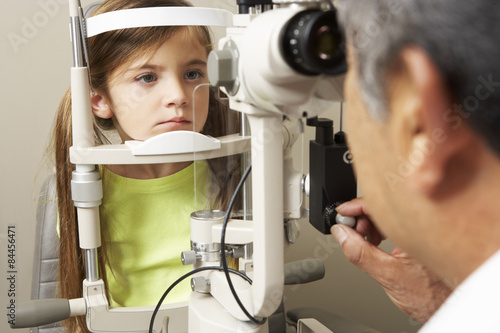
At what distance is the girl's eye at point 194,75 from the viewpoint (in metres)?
0.95

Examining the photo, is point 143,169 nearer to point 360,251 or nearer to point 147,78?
point 147,78

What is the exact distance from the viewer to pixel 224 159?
0.85 m

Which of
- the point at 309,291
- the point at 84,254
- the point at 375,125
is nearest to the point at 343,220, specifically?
the point at 375,125

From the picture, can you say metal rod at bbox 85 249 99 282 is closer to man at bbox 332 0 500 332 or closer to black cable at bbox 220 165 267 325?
black cable at bbox 220 165 267 325

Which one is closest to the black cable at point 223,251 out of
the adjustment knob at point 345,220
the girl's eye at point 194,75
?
the adjustment knob at point 345,220

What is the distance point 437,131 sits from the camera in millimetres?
383

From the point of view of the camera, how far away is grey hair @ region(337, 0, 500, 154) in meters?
0.36

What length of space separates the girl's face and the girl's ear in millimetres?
47

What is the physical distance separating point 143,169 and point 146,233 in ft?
0.41

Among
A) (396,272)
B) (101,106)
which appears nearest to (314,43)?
(396,272)

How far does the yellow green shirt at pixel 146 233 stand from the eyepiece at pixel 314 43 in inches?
21.2

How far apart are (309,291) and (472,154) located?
1284mm

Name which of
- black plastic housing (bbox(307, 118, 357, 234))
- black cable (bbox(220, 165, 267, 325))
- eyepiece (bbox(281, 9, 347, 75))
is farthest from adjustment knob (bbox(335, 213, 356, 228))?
eyepiece (bbox(281, 9, 347, 75))

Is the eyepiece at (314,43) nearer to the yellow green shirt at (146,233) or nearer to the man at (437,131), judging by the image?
the man at (437,131)
